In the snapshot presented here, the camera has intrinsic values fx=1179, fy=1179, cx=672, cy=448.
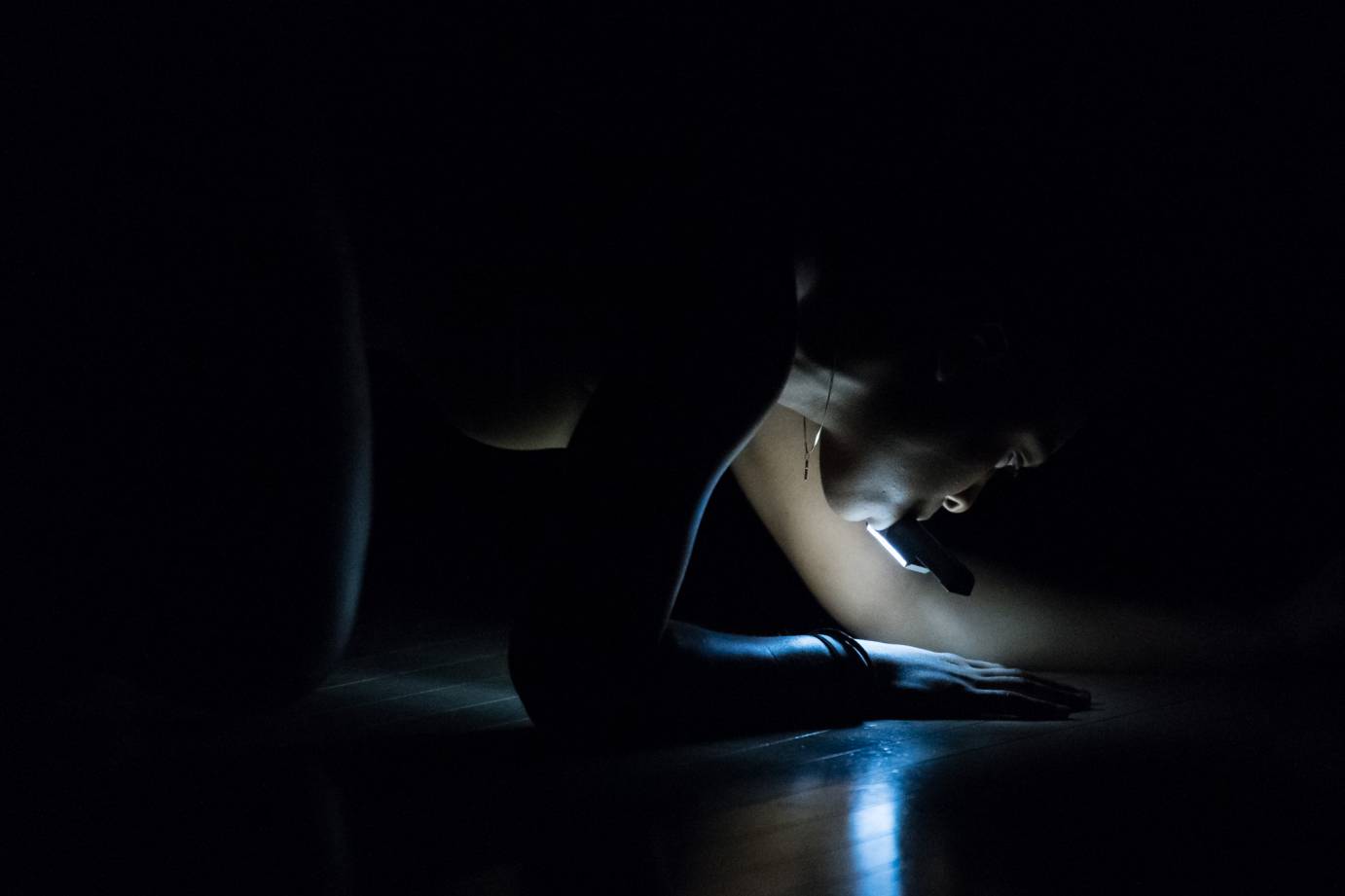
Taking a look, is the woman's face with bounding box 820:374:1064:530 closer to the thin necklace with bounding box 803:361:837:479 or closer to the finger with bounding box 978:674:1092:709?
the thin necklace with bounding box 803:361:837:479

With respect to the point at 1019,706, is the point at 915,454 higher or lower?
higher

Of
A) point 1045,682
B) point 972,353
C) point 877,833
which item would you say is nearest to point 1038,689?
point 1045,682

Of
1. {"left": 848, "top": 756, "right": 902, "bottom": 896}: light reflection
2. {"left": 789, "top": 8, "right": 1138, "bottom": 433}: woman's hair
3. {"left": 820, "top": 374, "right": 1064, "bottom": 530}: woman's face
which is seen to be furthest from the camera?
{"left": 820, "top": 374, "right": 1064, "bottom": 530}: woman's face

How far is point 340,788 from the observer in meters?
0.97

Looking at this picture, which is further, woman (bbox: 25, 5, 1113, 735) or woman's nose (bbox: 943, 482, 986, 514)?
woman's nose (bbox: 943, 482, 986, 514)

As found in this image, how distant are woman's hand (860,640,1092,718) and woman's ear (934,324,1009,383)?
0.30 metres

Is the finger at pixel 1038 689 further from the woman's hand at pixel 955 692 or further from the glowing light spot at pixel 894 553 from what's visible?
the glowing light spot at pixel 894 553

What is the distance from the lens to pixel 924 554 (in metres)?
1.41

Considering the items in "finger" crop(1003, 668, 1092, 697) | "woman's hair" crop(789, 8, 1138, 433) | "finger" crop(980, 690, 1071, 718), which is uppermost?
"woman's hair" crop(789, 8, 1138, 433)

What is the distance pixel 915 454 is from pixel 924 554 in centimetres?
16

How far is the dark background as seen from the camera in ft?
3.10

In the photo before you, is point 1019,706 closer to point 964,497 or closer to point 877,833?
point 964,497

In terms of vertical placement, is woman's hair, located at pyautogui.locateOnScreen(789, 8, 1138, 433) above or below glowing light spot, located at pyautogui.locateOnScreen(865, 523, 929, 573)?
above

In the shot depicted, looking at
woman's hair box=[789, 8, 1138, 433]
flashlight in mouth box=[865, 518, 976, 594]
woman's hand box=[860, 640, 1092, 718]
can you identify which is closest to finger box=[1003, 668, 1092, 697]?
woman's hand box=[860, 640, 1092, 718]
